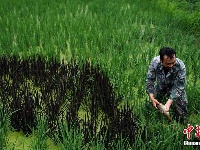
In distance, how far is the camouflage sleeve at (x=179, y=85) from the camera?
11.2 feet

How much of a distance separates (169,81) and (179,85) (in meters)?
0.27

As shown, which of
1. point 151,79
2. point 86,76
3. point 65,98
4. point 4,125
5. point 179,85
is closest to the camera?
point 4,125

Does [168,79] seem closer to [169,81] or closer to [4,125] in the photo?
[169,81]

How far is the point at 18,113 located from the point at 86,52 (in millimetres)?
2257

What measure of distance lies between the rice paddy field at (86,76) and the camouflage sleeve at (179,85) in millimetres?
264

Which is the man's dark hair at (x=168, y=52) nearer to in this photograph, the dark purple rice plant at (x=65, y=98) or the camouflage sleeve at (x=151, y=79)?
the camouflage sleeve at (x=151, y=79)

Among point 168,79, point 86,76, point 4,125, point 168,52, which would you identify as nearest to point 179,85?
point 168,79

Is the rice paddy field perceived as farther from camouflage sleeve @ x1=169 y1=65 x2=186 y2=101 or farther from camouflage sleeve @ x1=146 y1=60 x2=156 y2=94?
camouflage sleeve @ x1=169 y1=65 x2=186 y2=101

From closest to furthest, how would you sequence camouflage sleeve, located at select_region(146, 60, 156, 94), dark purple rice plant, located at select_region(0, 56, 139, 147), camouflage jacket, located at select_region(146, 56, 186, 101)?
1. dark purple rice plant, located at select_region(0, 56, 139, 147)
2. camouflage jacket, located at select_region(146, 56, 186, 101)
3. camouflage sleeve, located at select_region(146, 60, 156, 94)

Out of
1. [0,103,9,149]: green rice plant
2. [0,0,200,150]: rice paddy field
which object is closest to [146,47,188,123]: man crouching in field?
[0,0,200,150]: rice paddy field

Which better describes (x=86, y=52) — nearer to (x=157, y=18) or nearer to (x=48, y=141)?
(x=48, y=141)

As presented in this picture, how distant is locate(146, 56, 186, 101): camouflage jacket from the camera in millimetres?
3453

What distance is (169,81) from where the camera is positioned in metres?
3.73

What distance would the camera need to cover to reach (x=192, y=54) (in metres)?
5.48
